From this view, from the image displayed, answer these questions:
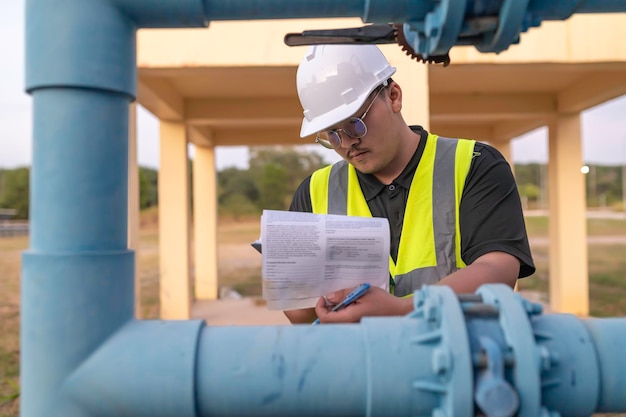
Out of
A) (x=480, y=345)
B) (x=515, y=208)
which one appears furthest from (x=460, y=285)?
(x=480, y=345)

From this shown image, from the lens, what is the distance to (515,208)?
A: 156cm

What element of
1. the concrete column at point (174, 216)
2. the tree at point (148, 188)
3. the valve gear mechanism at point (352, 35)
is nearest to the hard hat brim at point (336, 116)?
the valve gear mechanism at point (352, 35)

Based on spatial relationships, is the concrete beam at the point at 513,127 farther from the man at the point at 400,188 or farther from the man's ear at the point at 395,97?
the man at the point at 400,188

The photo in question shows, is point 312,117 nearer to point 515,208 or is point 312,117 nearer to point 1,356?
point 515,208

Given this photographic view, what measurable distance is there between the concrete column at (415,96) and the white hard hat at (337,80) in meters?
2.73

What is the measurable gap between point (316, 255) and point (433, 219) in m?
0.39

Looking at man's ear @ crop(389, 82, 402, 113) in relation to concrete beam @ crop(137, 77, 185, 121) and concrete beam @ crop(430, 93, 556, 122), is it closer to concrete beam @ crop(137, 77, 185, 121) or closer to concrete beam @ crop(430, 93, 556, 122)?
concrete beam @ crop(137, 77, 185, 121)

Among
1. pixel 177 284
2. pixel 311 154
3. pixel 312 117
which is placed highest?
pixel 311 154

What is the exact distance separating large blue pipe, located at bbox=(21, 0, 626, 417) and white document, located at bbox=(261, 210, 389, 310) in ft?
2.23

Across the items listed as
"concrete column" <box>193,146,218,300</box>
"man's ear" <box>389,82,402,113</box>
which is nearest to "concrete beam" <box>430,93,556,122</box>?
"concrete column" <box>193,146,218,300</box>

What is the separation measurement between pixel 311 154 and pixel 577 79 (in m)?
33.1

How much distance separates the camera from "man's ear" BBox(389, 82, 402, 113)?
6.12 feet

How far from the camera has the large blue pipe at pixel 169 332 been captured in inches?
24.1

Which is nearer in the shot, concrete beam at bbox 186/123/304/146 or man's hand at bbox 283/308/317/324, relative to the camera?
man's hand at bbox 283/308/317/324
